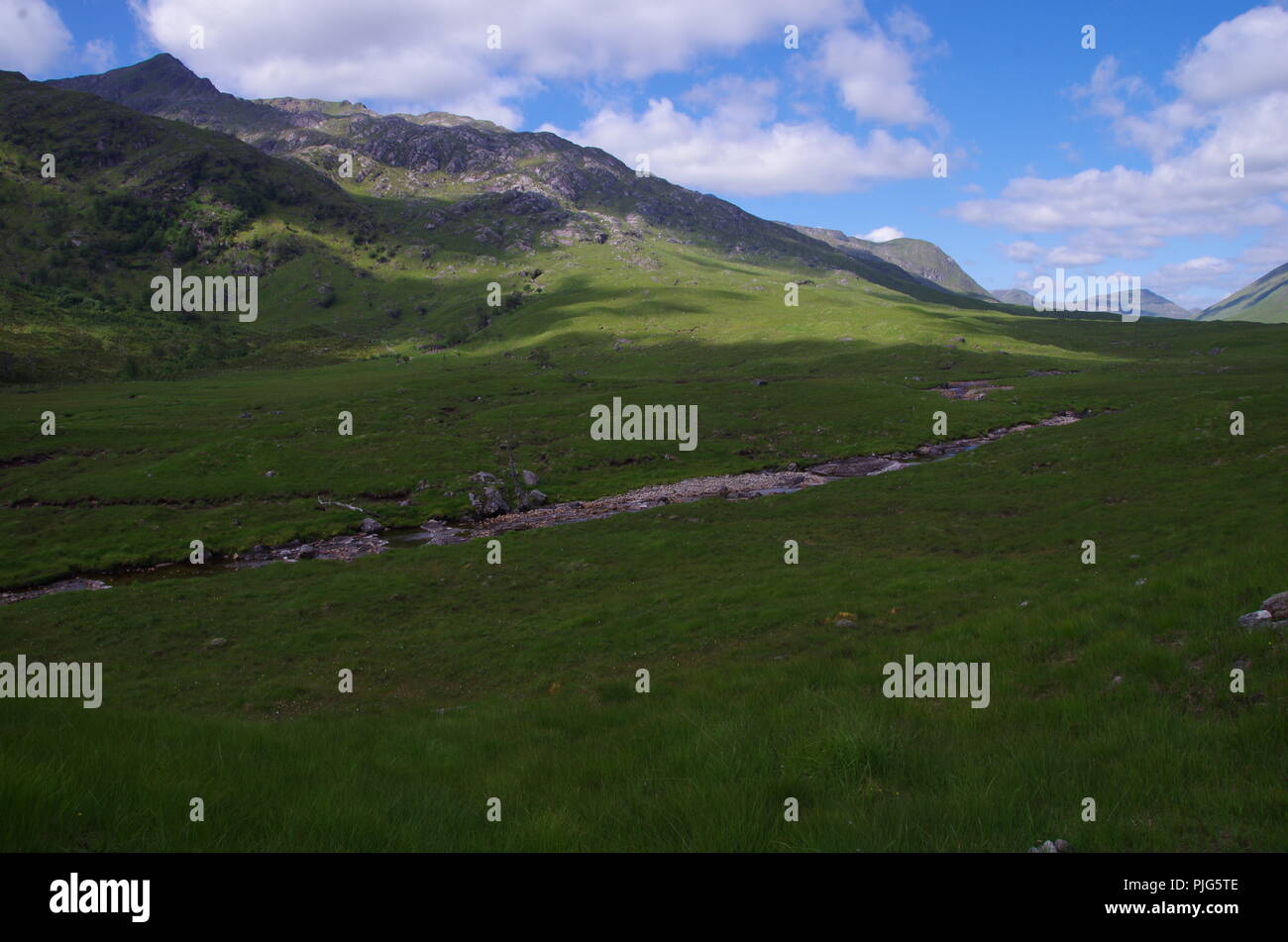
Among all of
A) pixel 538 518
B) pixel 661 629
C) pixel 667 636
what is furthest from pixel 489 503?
pixel 667 636

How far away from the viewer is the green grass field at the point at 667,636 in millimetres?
6156

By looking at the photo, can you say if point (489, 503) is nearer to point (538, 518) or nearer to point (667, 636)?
point (538, 518)

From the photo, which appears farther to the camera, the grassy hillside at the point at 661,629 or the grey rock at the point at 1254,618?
the grey rock at the point at 1254,618

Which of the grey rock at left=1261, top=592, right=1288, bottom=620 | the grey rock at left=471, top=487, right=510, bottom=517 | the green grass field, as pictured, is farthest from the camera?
the grey rock at left=471, top=487, right=510, bottom=517

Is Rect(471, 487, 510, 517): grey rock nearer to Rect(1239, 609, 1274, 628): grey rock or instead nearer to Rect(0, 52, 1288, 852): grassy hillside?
Rect(0, 52, 1288, 852): grassy hillside

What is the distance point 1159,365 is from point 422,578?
12484cm

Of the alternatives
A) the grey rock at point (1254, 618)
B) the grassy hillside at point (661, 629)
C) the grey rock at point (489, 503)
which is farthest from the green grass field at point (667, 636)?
the grey rock at point (489, 503)

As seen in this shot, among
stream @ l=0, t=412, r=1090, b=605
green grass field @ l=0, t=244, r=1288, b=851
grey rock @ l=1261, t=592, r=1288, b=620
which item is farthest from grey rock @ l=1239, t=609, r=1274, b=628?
stream @ l=0, t=412, r=1090, b=605

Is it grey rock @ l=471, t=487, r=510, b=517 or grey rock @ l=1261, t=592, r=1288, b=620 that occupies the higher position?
grey rock @ l=1261, t=592, r=1288, b=620

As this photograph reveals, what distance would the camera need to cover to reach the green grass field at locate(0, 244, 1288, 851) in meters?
6.16

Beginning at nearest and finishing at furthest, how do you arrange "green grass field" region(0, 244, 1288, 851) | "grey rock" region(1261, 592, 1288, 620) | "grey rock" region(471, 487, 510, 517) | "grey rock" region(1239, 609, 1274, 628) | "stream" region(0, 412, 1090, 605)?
"green grass field" region(0, 244, 1288, 851), "grey rock" region(1239, 609, 1274, 628), "grey rock" region(1261, 592, 1288, 620), "stream" region(0, 412, 1090, 605), "grey rock" region(471, 487, 510, 517)

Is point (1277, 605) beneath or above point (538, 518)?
above

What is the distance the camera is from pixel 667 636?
23203 millimetres

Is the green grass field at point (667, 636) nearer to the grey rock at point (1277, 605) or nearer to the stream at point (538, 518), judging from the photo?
the grey rock at point (1277, 605)
